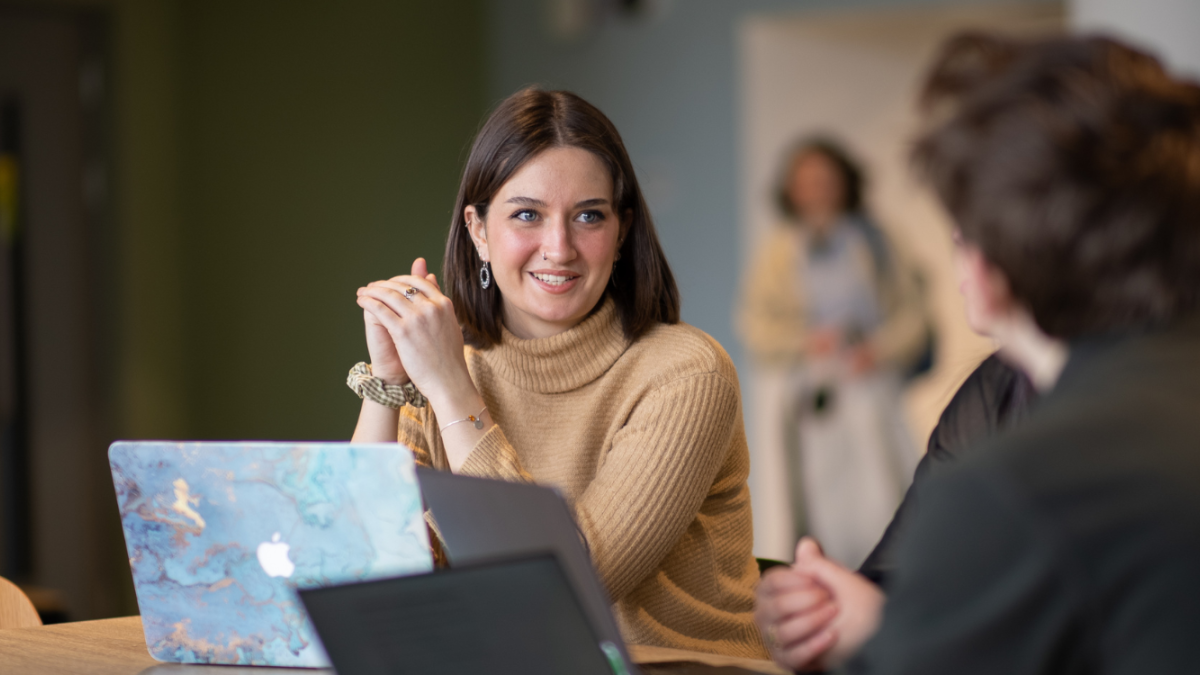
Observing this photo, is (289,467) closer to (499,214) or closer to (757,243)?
(499,214)

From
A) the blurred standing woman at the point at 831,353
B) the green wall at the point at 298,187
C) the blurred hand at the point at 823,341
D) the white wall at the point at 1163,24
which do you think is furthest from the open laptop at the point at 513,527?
the blurred hand at the point at 823,341

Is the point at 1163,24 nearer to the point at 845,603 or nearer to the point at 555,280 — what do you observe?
the point at 555,280

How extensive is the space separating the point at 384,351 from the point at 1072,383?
1096 millimetres

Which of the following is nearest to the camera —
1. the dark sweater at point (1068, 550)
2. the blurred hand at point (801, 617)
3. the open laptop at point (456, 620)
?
the dark sweater at point (1068, 550)

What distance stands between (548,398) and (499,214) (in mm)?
296

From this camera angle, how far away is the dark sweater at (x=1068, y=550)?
0.65 metres

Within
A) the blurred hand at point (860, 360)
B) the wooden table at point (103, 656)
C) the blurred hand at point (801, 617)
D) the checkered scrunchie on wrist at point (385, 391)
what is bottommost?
the blurred hand at point (860, 360)

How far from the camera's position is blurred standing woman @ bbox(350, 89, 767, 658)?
1.52 m

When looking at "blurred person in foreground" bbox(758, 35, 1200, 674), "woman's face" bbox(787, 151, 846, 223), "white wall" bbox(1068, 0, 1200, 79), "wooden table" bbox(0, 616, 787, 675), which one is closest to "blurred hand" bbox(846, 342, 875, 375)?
"woman's face" bbox(787, 151, 846, 223)

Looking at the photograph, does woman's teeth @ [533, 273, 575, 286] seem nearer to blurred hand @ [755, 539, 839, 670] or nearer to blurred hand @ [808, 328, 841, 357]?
blurred hand @ [755, 539, 839, 670]

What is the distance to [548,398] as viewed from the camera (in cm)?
176

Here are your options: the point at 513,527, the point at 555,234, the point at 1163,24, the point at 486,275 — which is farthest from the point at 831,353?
the point at 513,527

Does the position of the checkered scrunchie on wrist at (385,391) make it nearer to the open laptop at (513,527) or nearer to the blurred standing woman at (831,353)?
the open laptop at (513,527)

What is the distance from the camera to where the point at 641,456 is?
4.98 ft
